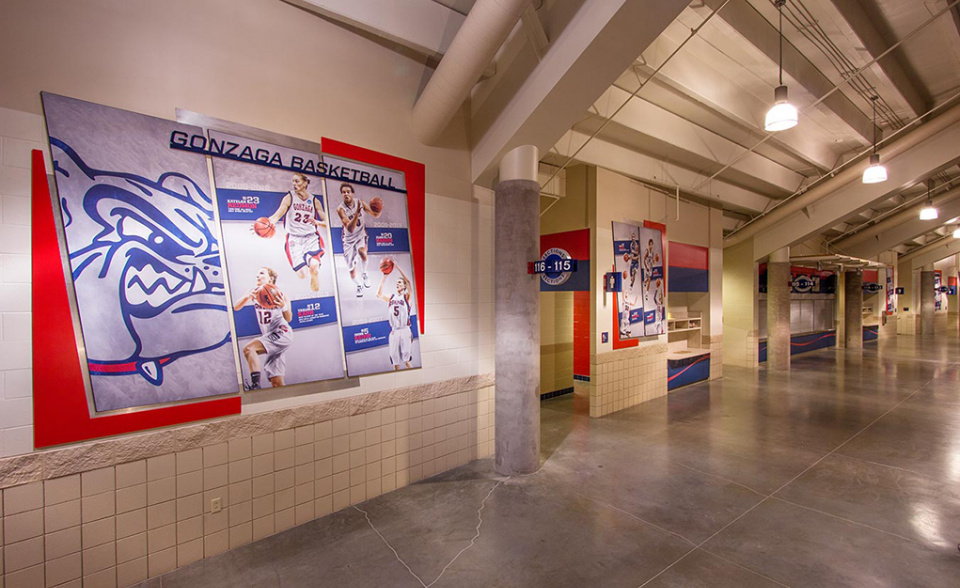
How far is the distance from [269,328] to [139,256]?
1025mm

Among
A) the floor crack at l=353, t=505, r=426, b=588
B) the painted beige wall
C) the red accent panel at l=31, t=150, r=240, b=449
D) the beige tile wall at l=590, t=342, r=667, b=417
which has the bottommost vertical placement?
the floor crack at l=353, t=505, r=426, b=588

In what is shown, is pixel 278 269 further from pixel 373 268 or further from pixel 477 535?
pixel 477 535

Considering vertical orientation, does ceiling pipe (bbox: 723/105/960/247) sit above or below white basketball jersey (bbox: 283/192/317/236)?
above

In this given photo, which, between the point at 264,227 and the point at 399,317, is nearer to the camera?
the point at 264,227

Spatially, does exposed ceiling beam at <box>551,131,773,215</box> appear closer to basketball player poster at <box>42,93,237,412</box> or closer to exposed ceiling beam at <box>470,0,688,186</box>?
exposed ceiling beam at <box>470,0,688,186</box>

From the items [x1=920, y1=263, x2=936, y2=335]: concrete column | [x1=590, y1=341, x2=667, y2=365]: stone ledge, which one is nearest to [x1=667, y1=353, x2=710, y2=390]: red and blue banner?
[x1=590, y1=341, x2=667, y2=365]: stone ledge

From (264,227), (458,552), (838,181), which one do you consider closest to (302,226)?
(264,227)

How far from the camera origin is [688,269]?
9625 mm

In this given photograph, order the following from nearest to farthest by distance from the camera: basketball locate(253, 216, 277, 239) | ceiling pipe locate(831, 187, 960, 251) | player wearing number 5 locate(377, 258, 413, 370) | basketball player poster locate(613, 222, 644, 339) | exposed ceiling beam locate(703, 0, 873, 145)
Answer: basketball locate(253, 216, 277, 239)
player wearing number 5 locate(377, 258, 413, 370)
exposed ceiling beam locate(703, 0, 873, 145)
basketball player poster locate(613, 222, 644, 339)
ceiling pipe locate(831, 187, 960, 251)

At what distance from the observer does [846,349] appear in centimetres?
1598

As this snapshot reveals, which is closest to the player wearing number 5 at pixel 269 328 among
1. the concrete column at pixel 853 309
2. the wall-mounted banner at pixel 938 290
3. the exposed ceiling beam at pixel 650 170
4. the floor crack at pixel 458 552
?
the floor crack at pixel 458 552

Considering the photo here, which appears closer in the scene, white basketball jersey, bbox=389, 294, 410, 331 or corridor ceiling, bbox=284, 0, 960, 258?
corridor ceiling, bbox=284, 0, 960, 258

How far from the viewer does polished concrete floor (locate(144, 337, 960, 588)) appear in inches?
124

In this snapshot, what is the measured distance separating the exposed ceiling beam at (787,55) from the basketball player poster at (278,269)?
4.78m
